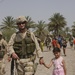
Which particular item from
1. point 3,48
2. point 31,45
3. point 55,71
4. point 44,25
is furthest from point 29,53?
point 44,25

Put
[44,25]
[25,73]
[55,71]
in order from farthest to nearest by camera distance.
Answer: [44,25] → [55,71] → [25,73]

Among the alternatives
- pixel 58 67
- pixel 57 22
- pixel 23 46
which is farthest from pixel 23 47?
pixel 57 22

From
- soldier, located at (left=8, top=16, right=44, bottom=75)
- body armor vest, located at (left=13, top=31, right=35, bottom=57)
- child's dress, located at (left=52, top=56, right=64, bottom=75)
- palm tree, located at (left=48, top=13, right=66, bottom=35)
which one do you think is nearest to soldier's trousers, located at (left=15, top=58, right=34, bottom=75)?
soldier, located at (left=8, top=16, right=44, bottom=75)

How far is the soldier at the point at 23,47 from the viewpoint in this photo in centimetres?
689

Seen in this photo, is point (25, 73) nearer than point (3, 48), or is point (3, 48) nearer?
point (25, 73)

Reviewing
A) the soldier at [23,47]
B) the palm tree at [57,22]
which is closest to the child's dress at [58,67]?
the soldier at [23,47]

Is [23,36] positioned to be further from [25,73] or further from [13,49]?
[25,73]

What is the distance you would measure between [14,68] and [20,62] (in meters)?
0.26

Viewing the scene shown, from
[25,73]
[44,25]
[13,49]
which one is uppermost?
[44,25]

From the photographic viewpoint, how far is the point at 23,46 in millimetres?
7027

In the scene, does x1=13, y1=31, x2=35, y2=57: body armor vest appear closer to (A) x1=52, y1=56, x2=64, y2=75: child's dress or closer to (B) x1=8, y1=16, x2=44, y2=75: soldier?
(B) x1=8, y1=16, x2=44, y2=75: soldier

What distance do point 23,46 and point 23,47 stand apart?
0.9 inches

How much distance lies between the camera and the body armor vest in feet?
22.9

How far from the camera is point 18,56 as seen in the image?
7059 millimetres
